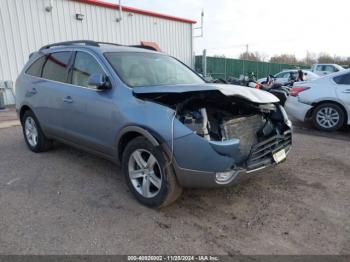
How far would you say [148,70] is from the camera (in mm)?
4074

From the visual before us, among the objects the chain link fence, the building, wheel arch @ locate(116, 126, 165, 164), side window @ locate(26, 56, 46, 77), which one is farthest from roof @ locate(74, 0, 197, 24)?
wheel arch @ locate(116, 126, 165, 164)

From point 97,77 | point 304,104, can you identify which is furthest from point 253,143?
point 304,104

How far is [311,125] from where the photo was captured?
25.6 ft

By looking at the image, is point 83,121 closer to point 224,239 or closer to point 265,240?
point 224,239

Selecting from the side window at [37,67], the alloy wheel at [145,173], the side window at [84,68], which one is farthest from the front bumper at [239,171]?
the side window at [37,67]

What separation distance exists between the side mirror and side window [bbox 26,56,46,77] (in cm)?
204

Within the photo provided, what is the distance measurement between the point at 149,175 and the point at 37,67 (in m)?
3.27

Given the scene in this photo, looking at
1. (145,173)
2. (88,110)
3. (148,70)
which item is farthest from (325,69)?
(145,173)

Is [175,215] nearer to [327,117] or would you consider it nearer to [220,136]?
[220,136]

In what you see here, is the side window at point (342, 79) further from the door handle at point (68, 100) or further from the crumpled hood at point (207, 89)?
the door handle at point (68, 100)

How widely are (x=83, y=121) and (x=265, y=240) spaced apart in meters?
2.66

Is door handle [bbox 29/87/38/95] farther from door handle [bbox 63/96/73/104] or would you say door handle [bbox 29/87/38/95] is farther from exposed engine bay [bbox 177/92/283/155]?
exposed engine bay [bbox 177/92/283/155]

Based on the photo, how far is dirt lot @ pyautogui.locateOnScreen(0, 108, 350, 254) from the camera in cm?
270

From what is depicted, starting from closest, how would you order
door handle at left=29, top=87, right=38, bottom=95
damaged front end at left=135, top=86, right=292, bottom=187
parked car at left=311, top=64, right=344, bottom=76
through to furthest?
damaged front end at left=135, top=86, right=292, bottom=187 → door handle at left=29, top=87, right=38, bottom=95 → parked car at left=311, top=64, right=344, bottom=76
